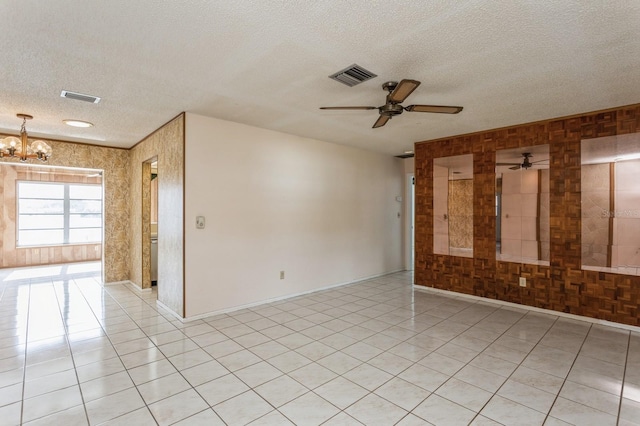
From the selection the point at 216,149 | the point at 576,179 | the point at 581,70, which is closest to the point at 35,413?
the point at 216,149

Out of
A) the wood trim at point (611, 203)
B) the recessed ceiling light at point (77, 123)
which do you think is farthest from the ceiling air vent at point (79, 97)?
the wood trim at point (611, 203)

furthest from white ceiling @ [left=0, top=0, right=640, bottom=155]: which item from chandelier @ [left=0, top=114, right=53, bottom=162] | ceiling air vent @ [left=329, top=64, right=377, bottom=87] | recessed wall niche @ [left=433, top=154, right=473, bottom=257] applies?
recessed wall niche @ [left=433, top=154, right=473, bottom=257]

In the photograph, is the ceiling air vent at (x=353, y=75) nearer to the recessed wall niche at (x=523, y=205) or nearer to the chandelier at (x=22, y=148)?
the recessed wall niche at (x=523, y=205)

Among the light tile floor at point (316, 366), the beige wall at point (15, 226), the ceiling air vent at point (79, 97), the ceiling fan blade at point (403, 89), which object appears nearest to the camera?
the light tile floor at point (316, 366)

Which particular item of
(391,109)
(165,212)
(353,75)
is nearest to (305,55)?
(353,75)

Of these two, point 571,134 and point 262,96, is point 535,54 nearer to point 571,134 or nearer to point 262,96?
point 571,134

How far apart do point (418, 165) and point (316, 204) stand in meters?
2.13

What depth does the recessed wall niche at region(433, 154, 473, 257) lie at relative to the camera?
5.18 m

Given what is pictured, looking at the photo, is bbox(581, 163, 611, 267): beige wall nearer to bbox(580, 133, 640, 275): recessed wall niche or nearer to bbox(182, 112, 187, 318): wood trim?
bbox(580, 133, 640, 275): recessed wall niche

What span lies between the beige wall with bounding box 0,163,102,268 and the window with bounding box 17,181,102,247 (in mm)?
144

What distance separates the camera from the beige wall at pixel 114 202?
5.97 metres

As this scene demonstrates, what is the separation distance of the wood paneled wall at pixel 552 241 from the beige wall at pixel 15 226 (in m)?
8.69

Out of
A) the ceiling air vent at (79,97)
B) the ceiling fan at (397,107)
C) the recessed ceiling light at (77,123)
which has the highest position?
the ceiling air vent at (79,97)

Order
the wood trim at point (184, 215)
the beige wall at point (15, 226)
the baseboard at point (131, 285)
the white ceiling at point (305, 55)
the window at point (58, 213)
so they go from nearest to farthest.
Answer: the white ceiling at point (305, 55)
the wood trim at point (184, 215)
the baseboard at point (131, 285)
the beige wall at point (15, 226)
the window at point (58, 213)
